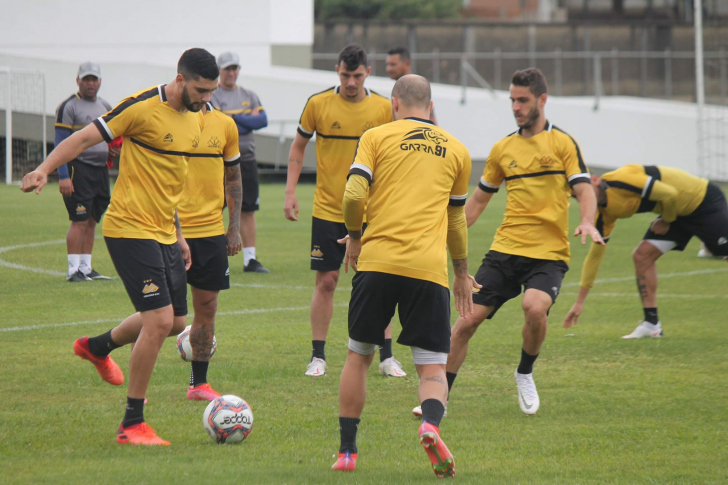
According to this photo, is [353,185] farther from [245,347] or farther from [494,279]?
[245,347]

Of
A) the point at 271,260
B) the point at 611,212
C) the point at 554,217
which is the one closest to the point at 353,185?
the point at 554,217

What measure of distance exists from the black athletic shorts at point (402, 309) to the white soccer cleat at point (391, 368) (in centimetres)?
243

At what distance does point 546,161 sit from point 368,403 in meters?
2.12

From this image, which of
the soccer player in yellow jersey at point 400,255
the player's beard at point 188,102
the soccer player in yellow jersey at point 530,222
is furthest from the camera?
the soccer player in yellow jersey at point 530,222

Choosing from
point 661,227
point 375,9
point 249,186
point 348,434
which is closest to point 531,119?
point 348,434

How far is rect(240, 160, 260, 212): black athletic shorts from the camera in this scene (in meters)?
12.4

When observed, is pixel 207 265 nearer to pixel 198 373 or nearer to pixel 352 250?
pixel 198 373

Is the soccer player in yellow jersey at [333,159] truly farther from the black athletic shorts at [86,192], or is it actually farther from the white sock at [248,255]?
the white sock at [248,255]

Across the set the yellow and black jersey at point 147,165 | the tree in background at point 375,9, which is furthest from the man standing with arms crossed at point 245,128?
the tree in background at point 375,9

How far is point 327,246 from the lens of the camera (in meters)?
7.76

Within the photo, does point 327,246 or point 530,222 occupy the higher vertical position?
point 530,222

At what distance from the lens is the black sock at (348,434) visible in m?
5.12

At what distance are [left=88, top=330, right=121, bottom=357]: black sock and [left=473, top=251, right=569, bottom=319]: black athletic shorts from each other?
2535 mm

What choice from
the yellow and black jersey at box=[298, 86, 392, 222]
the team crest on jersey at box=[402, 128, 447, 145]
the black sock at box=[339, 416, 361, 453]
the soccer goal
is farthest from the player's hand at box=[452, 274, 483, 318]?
the soccer goal
